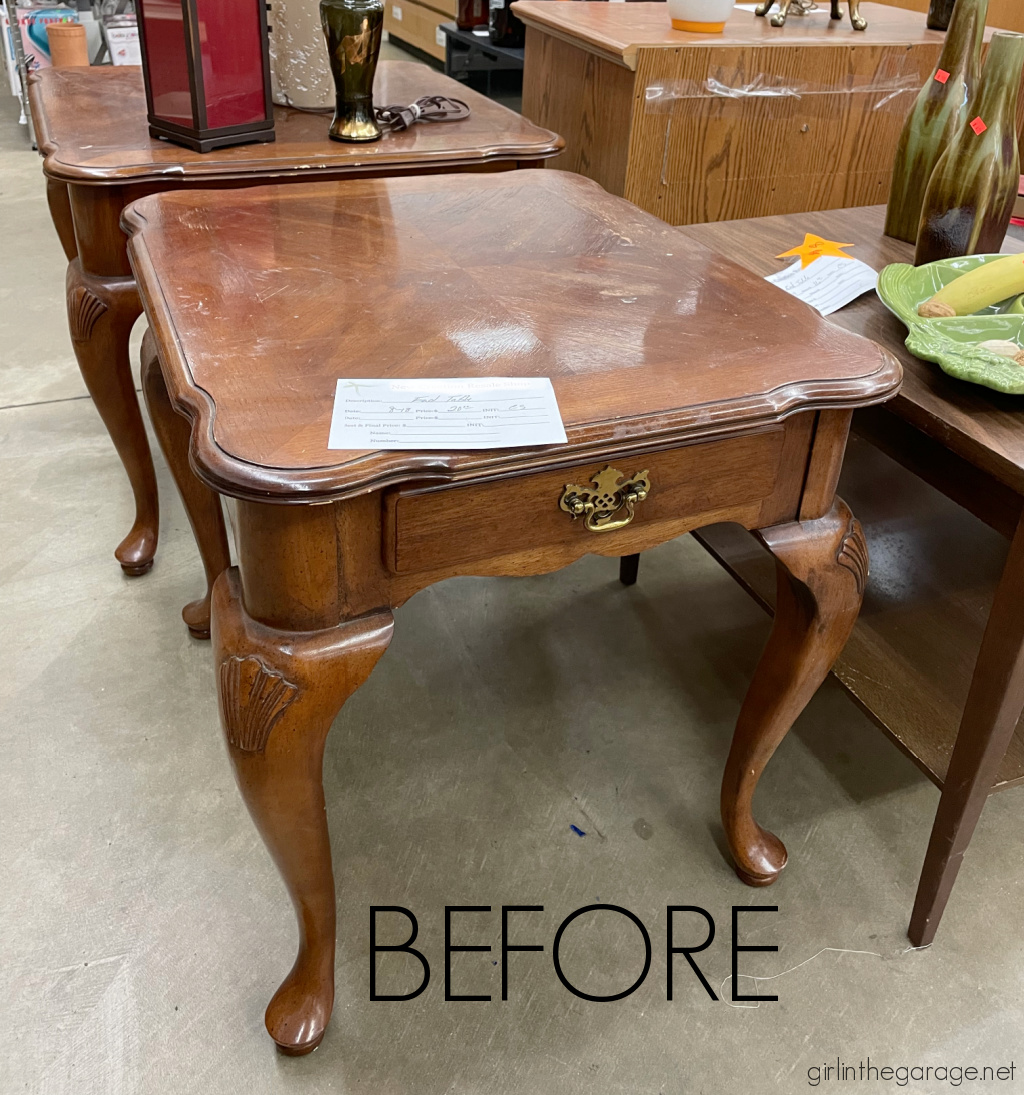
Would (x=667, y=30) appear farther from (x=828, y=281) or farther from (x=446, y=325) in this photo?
(x=446, y=325)

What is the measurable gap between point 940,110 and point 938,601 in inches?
23.7

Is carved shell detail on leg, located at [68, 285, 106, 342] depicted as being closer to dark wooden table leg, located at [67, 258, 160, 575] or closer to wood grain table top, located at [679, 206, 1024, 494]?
dark wooden table leg, located at [67, 258, 160, 575]

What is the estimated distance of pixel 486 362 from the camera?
780 mm

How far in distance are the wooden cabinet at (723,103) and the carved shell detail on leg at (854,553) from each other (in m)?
1.16

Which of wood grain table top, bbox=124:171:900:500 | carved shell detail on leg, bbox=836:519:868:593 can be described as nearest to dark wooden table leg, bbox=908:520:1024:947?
carved shell detail on leg, bbox=836:519:868:593

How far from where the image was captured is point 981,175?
1.15 metres

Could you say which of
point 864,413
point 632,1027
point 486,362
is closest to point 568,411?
point 486,362

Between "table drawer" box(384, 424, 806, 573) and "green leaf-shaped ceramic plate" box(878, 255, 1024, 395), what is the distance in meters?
0.21

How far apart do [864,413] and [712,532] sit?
300 millimetres

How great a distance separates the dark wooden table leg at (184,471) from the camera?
120 centimetres

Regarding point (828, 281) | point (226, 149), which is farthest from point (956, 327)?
point (226, 149)

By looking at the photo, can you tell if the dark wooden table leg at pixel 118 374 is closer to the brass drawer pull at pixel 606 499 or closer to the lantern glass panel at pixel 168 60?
the lantern glass panel at pixel 168 60

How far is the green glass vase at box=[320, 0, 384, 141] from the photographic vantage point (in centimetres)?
118

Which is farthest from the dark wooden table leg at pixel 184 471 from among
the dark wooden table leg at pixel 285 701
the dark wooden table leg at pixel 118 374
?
the dark wooden table leg at pixel 285 701
